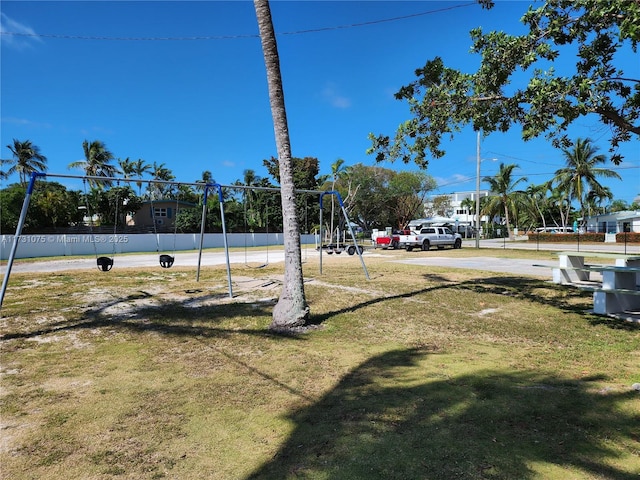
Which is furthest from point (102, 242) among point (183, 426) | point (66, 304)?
point (183, 426)

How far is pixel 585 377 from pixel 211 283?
30.7ft

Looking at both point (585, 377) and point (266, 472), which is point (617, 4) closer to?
point (585, 377)

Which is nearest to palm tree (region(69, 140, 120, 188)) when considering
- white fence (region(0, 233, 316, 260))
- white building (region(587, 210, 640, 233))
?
white fence (region(0, 233, 316, 260))

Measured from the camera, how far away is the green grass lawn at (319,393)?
277 cm

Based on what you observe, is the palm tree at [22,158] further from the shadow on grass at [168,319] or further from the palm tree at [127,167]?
the shadow on grass at [168,319]

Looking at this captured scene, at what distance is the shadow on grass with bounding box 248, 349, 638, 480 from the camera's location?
2643 mm

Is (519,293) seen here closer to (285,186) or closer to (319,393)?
(285,186)

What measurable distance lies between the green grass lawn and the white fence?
13.6 meters

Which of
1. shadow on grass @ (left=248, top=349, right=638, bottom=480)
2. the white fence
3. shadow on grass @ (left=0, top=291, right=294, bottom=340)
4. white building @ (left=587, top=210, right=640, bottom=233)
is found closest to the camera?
shadow on grass @ (left=248, top=349, right=638, bottom=480)

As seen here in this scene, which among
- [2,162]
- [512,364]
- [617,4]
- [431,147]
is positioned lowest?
[512,364]

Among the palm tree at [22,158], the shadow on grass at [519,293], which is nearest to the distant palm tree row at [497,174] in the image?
the palm tree at [22,158]

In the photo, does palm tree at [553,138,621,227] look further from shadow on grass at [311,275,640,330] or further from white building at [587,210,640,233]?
shadow on grass at [311,275,640,330]

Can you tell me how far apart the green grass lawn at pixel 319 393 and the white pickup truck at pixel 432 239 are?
22.1m

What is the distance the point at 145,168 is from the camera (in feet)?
183
